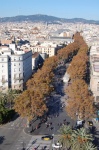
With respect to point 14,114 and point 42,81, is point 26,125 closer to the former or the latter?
point 14,114

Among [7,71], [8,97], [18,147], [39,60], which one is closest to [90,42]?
[39,60]

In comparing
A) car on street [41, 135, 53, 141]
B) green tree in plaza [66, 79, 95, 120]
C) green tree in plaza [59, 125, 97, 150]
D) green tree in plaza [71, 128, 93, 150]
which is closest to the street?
car on street [41, 135, 53, 141]

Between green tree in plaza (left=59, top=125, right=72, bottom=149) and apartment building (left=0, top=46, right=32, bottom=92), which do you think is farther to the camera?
apartment building (left=0, top=46, right=32, bottom=92)

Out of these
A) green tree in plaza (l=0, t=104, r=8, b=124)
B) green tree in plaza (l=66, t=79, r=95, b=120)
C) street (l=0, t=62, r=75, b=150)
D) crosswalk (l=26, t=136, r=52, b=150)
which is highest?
green tree in plaza (l=66, t=79, r=95, b=120)

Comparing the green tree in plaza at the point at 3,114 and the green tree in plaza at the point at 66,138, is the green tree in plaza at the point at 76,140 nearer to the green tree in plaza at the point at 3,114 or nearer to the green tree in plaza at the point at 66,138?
the green tree in plaza at the point at 66,138

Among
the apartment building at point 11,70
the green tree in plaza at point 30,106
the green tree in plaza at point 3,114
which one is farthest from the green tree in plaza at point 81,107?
the apartment building at point 11,70

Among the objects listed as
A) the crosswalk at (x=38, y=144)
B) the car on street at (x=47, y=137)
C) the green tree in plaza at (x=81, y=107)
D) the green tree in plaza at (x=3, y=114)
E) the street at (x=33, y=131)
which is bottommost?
the street at (x=33, y=131)

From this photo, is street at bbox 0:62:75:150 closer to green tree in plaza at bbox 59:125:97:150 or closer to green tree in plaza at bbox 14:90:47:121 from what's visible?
green tree in plaza at bbox 14:90:47:121

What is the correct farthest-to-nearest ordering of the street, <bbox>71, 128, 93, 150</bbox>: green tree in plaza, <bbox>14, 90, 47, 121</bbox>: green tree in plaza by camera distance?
1. <bbox>14, 90, 47, 121</bbox>: green tree in plaza
2. the street
3. <bbox>71, 128, 93, 150</bbox>: green tree in plaza
